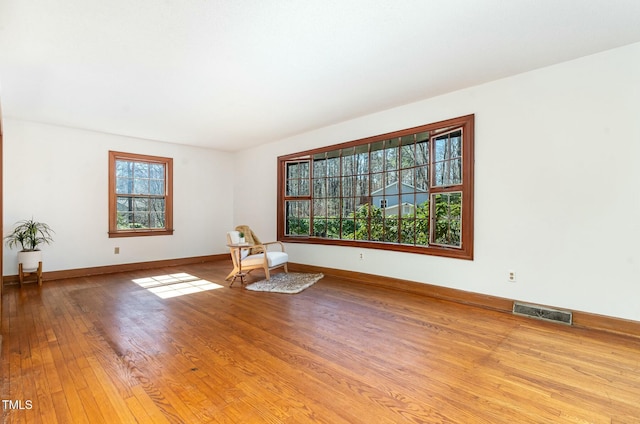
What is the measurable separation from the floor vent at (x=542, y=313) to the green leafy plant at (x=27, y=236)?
→ 22.1 feet

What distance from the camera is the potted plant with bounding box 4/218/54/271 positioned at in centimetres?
444

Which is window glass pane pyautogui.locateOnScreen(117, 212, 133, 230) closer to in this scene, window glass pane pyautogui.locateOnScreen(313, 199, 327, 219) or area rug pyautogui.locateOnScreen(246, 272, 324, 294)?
area rug pyautogui.locateOnScreen(246, 272, 324, 294)

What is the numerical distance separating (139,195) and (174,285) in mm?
2434

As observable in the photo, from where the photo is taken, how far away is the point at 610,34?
99.5 inches

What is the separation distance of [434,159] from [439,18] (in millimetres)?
1986

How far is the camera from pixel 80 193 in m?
5.23

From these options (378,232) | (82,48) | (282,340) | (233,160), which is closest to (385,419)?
(282,340)

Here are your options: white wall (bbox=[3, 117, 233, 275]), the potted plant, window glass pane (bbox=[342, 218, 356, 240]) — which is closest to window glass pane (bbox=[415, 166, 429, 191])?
window glass pane (bbox=[342, 218, 356, 240])

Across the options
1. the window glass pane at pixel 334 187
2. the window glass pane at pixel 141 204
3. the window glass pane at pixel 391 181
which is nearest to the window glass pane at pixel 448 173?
the window glass pane at pixel 391 181

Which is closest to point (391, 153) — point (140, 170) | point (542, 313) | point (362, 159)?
point (362, 159)

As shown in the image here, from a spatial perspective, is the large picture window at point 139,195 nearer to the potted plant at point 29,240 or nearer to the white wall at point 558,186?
the potted plant at point 29,240

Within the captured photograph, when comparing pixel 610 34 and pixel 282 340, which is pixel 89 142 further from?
pixel 610 34

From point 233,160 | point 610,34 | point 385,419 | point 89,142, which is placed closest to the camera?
point 385,419

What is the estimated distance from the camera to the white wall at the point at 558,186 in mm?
2723
